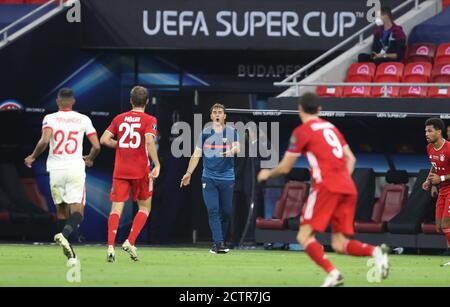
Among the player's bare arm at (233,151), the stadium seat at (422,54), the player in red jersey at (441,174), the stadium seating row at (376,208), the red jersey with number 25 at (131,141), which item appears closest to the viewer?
the red jersey with number 25 at (131,141)

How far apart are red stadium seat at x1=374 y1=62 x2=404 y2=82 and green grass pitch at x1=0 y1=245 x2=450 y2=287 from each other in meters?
4.33

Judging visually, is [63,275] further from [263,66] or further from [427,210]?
[263,66]

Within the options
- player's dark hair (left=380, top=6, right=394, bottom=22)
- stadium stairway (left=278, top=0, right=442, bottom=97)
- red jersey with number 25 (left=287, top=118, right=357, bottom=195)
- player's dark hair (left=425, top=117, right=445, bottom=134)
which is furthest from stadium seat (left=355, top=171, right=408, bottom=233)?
red jersey with number 25 (left=287, top=118, right=357, bottom=195)

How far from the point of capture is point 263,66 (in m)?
26.1

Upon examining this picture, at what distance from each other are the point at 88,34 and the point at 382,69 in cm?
580

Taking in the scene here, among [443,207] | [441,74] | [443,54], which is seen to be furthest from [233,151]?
[443,54]

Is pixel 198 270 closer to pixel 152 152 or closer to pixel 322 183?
pixel 152 152

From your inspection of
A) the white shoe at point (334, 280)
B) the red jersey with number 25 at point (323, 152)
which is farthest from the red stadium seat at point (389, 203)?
the white shoe at point (334, 280)

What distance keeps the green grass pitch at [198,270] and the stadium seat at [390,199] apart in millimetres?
2580

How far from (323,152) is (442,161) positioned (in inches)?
258

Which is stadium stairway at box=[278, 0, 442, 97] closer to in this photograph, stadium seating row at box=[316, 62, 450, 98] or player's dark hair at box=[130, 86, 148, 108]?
stadium seating row at box=[316, 62, 450, 98]

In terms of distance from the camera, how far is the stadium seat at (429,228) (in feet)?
73.2

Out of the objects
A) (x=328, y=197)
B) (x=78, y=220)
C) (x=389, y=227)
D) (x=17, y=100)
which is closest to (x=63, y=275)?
(x=78, y=220)

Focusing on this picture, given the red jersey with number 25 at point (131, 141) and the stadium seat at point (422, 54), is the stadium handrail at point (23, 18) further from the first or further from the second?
the red jersey with number 25 at point (131, 141)
